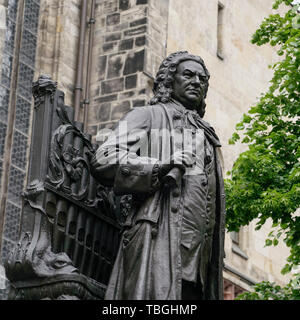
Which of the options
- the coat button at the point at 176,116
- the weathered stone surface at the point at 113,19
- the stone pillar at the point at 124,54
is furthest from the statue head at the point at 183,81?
the weathered stone surface at the point at 113,19

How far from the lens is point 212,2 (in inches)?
983

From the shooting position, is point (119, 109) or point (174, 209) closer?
point (174, 209)

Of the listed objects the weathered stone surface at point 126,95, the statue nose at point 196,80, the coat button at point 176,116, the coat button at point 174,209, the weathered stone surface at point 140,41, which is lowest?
the coat button at point 174,209

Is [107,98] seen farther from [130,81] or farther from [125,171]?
[125,171]

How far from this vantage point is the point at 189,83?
270 inches

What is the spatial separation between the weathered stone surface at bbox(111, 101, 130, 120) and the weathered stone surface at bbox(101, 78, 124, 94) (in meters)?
0.31

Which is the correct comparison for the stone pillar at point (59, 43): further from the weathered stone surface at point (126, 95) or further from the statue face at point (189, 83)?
the statue face at point (189, 83)

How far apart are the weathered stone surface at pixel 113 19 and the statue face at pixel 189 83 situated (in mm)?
13461

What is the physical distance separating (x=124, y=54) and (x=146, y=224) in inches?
546

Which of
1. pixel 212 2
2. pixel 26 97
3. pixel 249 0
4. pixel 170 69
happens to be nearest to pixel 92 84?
pixel 26 97

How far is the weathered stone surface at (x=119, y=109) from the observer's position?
63.6ft

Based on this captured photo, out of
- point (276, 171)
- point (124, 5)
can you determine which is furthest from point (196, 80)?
point (124, 5)

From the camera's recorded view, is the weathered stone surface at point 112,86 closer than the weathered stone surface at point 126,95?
No

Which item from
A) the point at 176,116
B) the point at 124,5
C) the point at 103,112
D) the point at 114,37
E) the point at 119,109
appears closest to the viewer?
the point at 176,116
